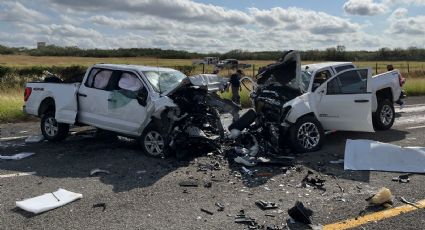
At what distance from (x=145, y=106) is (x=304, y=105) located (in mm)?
3068

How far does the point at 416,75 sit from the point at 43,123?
3246cm

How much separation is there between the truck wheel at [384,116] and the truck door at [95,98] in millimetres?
6495

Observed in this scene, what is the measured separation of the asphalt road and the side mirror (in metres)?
0.99

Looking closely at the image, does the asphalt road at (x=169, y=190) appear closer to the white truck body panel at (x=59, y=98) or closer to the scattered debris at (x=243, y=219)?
the scattered debris at (x=243, y=219)

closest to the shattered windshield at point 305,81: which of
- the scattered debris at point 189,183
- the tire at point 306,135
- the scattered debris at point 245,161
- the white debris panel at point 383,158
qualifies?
the tire at point 306,135

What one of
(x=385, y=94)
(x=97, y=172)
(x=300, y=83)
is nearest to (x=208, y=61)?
(x=300, y=83)

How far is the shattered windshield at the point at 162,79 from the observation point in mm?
9016

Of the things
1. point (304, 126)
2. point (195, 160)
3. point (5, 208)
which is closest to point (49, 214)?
point (5, 208)

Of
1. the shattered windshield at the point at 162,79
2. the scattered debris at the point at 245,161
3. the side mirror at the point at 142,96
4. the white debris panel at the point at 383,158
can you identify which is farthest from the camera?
the shattered windshield at the point at 162,79

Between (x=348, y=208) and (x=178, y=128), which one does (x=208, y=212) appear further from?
(x=178, y=128)

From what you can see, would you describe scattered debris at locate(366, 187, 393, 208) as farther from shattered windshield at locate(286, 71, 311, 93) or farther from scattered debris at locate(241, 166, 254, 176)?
shattered windshield at locate(286, 71, 311, 93)

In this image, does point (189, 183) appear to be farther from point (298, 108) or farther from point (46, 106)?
point (46, 106)

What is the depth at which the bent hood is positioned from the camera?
9.41 metres

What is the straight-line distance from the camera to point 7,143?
1002 centimetres
